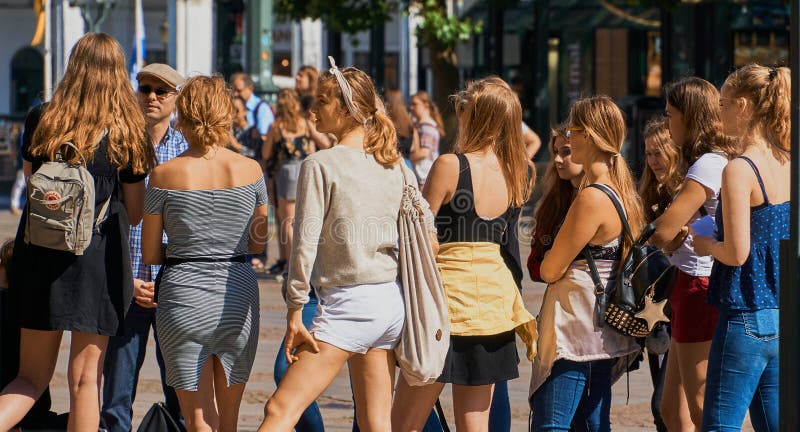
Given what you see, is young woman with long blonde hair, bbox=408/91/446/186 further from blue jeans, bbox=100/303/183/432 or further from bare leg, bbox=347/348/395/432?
bare leg, bbox=347/348/395/432

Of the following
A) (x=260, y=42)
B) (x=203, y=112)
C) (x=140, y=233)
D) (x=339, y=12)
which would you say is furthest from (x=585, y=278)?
(x=339, y=12)

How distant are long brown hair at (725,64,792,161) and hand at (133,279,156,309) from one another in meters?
2.49

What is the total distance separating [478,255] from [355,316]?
62 cm

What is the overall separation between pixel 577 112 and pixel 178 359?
5.78 feet

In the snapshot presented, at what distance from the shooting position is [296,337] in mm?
4637

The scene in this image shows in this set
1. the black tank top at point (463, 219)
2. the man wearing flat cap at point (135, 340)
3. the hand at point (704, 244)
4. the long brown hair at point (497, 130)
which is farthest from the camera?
the man wearing flat cap at point (135, 340)

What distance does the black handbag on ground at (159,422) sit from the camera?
5.39 m

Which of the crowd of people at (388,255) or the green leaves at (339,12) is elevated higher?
the green leaves at (339,12)

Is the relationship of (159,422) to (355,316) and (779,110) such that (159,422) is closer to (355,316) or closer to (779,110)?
(355,316)

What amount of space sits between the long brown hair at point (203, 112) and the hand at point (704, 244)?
1.78 metres

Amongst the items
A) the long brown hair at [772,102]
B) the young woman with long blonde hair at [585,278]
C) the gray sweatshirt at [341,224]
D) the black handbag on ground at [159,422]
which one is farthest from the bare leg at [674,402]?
the black handbag on ground at [159,422]

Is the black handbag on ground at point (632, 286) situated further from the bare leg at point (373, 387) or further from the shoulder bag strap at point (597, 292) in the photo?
the bare leg at point (373, 387)

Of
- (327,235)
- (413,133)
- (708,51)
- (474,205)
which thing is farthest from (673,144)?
(708,51)

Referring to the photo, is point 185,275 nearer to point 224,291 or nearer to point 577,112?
point 224,291
